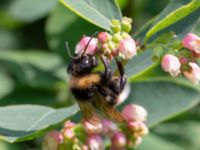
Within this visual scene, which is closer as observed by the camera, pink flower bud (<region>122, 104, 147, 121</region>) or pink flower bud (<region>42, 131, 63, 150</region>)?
pink flower bud (<region>42, 131, 63, 150</region>)

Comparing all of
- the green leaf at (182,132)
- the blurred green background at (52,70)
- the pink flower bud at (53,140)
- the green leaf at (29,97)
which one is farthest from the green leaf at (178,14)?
the green leaf at (182,132)

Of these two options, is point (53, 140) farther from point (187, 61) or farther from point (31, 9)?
point (31, 9)

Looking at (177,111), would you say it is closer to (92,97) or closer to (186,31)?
(186,31)

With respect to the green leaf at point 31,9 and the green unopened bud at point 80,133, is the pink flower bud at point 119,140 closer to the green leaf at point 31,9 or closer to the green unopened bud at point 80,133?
the green unopened bud at point 80,133

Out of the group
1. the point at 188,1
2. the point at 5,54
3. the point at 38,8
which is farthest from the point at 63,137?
the point at 38,8

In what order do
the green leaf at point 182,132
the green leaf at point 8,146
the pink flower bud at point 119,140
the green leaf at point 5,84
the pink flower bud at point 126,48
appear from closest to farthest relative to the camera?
1. the pink flower bud at point 126,48
2. the pink flower bud at point 119,140
3. the green leaf at point 8,146
4. the green leaf at point 182,132
5. the green leaf at point 5,84

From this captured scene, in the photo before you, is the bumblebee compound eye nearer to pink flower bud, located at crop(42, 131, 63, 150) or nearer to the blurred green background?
pink flower bud, located at crop(42, 131, 63, 150)

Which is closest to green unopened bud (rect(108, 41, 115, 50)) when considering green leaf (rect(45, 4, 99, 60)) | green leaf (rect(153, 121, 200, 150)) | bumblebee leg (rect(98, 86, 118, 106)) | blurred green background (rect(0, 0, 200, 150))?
bumblebee leg (rect(98, 86, 118, 106))
